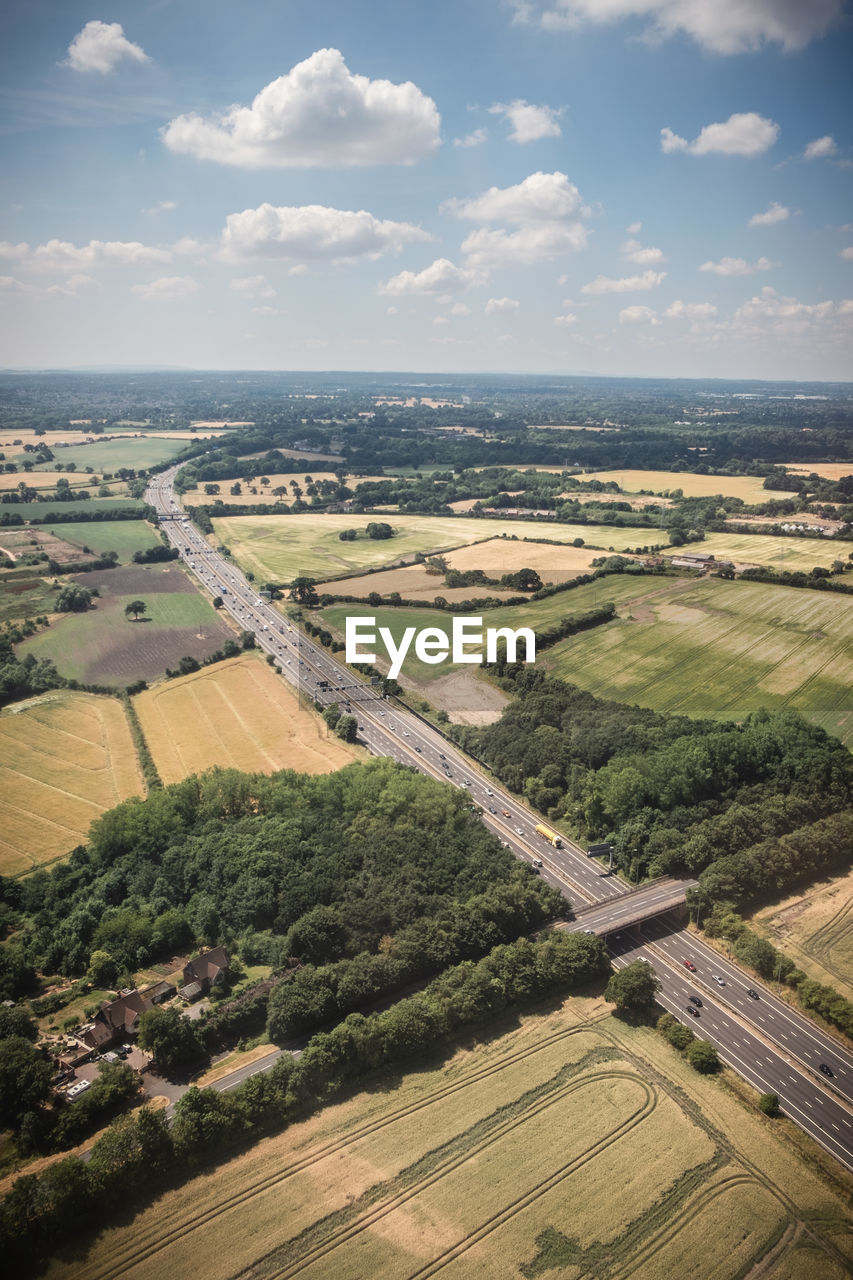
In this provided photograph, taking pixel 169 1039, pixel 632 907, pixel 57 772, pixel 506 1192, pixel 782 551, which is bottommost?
pixel 506 1192

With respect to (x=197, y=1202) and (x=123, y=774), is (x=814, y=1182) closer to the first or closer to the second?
(x=197, y=1202)

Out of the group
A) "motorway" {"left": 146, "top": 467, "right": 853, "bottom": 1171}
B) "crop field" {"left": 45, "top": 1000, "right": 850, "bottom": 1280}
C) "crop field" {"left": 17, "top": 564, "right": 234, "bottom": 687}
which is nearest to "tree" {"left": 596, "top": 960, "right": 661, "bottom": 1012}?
"motorway" {"left": 146, "top": 467, "right": 853, "bottom": 1171}

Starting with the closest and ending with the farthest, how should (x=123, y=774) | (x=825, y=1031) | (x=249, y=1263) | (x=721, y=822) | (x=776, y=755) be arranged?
(x=249, y=1263), (x=825, y=1031), (x=721, y=822), (x=776, y=755), (x=123, y=774)

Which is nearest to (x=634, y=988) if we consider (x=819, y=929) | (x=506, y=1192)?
(x=506, y=1192)

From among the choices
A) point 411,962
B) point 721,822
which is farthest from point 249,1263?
point 721,822

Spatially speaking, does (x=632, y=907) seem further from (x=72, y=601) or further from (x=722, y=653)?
(x=72, y=601)

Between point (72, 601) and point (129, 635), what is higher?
point (72, 601)
